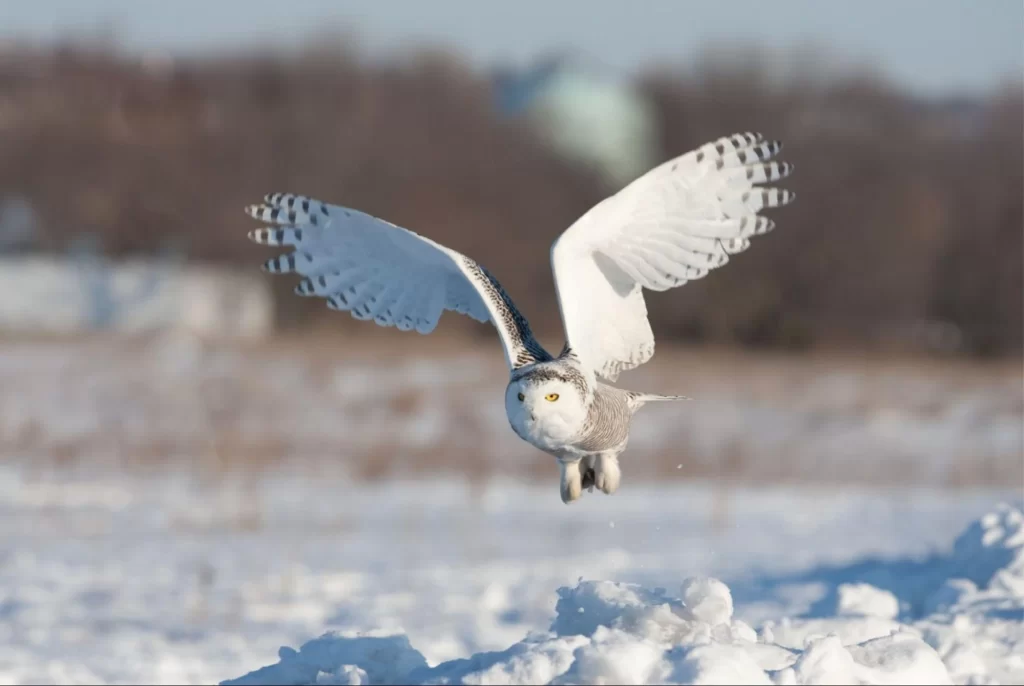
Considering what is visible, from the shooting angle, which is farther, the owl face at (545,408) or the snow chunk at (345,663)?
the owl face at (545,408)

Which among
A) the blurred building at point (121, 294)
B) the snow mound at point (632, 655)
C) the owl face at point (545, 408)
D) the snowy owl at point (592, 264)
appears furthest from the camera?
the blurred building at point (121, 294)

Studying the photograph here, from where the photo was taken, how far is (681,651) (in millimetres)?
4418

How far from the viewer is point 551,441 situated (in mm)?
5082

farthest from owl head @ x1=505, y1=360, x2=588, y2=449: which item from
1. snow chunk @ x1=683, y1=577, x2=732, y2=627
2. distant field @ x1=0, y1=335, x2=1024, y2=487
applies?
distant field @ x1=0, y1=335, x2=1024, y2=487

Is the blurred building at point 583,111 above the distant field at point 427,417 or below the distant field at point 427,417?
above

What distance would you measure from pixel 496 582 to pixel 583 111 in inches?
1248

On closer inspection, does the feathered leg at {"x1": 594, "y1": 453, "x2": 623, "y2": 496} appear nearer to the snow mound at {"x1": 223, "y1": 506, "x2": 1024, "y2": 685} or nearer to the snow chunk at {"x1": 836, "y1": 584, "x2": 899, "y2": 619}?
the snow mound at {"x1": 223, "y1": 506, "x2": 1024, "y2": 685}

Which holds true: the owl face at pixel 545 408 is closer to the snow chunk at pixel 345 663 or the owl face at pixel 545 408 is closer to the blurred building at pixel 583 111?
the snow chunk at pixel 345 663

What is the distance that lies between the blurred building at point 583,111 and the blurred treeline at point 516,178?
2.20ft

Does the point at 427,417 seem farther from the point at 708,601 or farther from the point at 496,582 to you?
the point at 708,601

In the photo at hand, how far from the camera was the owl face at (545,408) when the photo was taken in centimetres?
492

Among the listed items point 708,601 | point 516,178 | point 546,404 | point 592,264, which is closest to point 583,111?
point 516,178

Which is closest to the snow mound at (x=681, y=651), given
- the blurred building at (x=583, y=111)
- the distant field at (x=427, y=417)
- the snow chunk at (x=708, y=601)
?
the snow chunk at (x=708, y=601)

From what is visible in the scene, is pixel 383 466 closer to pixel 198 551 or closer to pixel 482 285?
pixel 198 551
